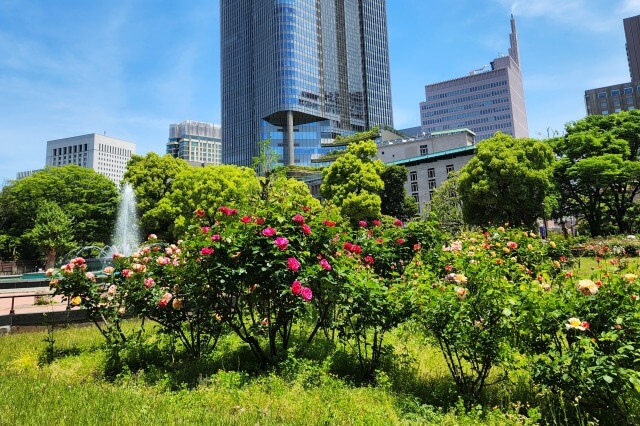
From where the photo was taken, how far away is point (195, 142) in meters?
184

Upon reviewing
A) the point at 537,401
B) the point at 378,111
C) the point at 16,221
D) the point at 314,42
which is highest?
the point at 314,42

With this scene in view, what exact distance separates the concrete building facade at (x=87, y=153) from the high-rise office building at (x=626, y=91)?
527 ft

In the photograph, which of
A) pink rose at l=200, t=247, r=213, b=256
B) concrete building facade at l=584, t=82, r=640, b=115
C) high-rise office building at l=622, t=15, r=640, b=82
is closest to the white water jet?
pink rose at l=200, t=247, r=213, b=256

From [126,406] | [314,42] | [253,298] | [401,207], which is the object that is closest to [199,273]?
[253,298]

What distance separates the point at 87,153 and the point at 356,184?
483ft

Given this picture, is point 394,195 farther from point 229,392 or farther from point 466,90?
point 466,90

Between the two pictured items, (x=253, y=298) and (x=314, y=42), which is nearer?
(x=253, y=298)

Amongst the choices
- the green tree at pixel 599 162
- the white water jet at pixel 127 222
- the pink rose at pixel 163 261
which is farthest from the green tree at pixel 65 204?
the green tree at pixel 599 162

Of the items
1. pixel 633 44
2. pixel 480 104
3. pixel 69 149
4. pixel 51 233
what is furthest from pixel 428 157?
pixel 69 149

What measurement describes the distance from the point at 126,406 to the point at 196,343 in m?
2.26

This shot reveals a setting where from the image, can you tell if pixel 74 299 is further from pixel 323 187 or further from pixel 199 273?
pixel 323 187

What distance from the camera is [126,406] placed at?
12.3 feet

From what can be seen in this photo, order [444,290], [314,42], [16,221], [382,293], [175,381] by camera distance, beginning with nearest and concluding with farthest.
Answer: [444,290], [382,293], [175,381], [16,221], [314,42]

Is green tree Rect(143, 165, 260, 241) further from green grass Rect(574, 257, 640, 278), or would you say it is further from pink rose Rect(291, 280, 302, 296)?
pink rose Rect(291, 280, 302, 296)
